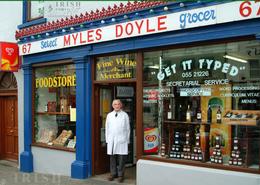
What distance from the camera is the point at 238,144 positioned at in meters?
6.00

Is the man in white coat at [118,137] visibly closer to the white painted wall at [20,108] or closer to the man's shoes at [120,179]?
the man's shoes at [120,179]

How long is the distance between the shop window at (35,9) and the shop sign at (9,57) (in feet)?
3.08

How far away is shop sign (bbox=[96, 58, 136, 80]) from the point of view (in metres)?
7.30

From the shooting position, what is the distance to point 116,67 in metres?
7.60

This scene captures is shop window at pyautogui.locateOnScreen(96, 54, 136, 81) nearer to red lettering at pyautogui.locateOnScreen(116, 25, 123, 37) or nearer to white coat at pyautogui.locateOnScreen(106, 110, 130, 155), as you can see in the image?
red lettering at pyautogui.locateOnScreen(116, 25, 123, 37)

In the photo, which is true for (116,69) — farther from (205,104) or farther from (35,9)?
(35,9)

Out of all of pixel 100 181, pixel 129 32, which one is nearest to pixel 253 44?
pixel 129 32

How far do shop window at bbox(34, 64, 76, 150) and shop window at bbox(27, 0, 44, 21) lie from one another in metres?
1.46

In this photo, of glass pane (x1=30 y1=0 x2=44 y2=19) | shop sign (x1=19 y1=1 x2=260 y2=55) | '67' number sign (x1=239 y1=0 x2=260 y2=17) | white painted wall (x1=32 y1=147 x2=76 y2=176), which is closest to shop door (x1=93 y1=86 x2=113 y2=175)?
white painted wall (x1=32 y1=147 x2=76 y2=176)

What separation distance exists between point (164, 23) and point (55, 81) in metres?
3.84

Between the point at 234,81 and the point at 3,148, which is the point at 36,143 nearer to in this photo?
the point at 3,148

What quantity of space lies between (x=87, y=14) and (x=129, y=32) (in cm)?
138

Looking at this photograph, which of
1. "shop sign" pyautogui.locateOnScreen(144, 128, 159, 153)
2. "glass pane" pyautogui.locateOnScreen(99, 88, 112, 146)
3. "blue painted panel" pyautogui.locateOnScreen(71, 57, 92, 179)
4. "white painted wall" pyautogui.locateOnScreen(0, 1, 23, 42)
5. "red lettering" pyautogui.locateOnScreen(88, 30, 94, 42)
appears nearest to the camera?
"shop sign" pyautogui.locateOnScreen(144, 128, 159, 153)

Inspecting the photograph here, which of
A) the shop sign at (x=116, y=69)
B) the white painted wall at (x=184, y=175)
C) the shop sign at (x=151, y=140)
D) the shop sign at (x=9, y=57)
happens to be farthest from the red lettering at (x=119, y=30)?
the shop sign at (x=9, y=57)
